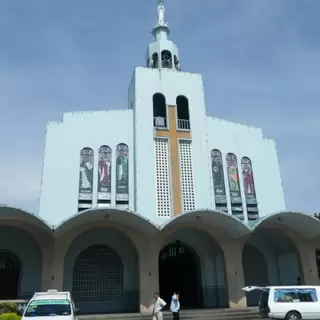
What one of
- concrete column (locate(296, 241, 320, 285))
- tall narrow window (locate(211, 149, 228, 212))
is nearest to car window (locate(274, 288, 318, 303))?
concrete column (locate(296, 241, 320, 285))

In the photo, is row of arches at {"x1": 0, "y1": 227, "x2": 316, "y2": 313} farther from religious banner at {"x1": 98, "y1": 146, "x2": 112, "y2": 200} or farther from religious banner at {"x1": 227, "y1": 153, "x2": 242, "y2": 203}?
religious banner at {"x1": 227, "y1": 153, "x2": 242, "y2": 203}

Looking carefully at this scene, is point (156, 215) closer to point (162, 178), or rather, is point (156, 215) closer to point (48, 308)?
point (162, 178)

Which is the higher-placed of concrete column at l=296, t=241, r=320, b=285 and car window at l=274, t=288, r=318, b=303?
concrete column at l=296, t=241, r=320, b=285

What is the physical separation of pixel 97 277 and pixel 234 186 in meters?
9.88

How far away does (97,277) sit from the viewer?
64.1 ft

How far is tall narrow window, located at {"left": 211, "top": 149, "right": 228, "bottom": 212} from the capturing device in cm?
2211

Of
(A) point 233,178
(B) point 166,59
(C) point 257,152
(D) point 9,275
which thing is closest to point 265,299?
(A) point 233,178

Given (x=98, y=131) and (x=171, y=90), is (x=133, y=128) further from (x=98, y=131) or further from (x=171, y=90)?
(x=171, y=90)

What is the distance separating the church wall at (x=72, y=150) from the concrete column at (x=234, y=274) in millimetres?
5897

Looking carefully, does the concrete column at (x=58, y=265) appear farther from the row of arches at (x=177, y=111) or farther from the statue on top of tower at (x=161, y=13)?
the statue on top of tower at (x=161, y=13)

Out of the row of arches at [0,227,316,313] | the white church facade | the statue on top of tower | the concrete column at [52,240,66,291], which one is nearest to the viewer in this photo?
the concrete column at [52,240,66,291]

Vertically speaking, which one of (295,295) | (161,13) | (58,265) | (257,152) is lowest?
(295,295)

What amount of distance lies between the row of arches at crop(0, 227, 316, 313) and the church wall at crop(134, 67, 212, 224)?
7.66 feet

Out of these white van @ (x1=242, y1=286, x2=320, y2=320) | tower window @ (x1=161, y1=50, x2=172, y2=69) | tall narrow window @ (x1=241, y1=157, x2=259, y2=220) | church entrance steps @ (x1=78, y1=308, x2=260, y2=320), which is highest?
tower window @ (x1=161, y1=50, x2=172, y2=69)
